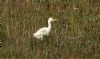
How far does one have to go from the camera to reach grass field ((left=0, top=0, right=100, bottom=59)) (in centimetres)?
731

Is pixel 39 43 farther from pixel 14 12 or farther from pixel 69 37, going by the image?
pixel 14 12

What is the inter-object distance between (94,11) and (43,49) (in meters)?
2.05

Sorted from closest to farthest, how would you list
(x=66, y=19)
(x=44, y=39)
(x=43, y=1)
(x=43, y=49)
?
(x=43, y=49), (x=44, y=39), (x=66, y=19), (x=43, y=1)

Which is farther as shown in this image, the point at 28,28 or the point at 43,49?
the point at 28,28

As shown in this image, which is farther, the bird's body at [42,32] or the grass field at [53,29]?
the bird's body at [42,32]

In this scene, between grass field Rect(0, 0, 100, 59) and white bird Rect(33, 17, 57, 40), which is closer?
grass field Rect(0, 0, 100, 59)

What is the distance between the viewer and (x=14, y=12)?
352 inches

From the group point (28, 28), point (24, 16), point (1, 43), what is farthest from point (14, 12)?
point (1, 43)

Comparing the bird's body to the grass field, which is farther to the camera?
the bird's body

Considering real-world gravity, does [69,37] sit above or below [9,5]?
below

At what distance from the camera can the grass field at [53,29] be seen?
7.31 metres

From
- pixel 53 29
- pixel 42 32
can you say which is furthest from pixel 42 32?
pixel 53 29

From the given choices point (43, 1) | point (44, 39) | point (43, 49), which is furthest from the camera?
point (43, 1)

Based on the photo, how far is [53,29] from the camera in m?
8.36
